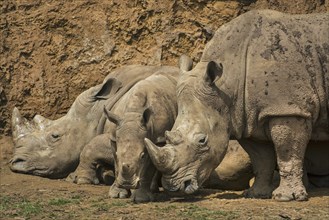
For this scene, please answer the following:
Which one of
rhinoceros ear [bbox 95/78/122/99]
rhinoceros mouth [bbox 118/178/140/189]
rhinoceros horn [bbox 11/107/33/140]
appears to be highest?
rhinoceros ear [bbox 95/78/122/99]

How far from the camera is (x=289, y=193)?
1122cm

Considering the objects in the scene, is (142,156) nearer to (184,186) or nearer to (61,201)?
(184,186)

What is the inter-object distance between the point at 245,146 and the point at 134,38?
3293mm

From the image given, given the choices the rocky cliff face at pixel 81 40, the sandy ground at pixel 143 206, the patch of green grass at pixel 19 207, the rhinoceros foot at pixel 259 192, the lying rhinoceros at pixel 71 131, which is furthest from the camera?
the rocky cliff face at pixel 81 40

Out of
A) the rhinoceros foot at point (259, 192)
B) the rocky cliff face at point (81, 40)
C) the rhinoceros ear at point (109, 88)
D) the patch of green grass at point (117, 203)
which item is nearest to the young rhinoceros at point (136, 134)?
the patch of green grass at point (117, 203)

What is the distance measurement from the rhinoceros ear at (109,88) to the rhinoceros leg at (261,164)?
7.58ft

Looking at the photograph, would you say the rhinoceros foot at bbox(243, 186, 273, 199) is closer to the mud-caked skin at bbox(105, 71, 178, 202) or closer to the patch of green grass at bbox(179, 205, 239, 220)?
the mud-caked skin at bbox(105, 71, 178, 202)

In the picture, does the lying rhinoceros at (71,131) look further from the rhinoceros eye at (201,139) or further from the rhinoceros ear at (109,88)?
the rhinoceros eye at (201,139)

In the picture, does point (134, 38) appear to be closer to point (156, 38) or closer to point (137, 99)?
point (156, 38)

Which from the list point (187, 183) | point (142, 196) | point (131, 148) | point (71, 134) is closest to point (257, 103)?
point (187, 183)

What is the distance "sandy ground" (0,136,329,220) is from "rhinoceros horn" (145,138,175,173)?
0.38 metres

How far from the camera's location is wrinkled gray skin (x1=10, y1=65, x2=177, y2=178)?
13648mm

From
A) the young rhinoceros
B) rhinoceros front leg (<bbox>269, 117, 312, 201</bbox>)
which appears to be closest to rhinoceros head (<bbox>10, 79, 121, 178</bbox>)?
the young rhinoceros

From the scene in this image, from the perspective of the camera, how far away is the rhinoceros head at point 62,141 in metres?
13.7
